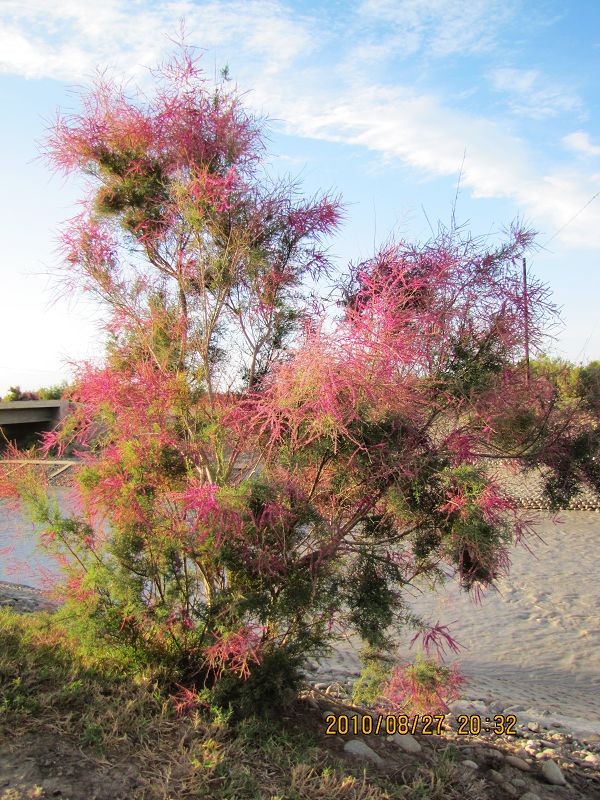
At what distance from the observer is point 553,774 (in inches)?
181

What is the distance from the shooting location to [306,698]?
5.19 m

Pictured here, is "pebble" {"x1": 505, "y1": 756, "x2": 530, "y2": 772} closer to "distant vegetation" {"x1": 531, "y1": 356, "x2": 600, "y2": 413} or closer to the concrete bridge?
"distant vegetation" {"x1": 531, "y1": 356, "x2": 600, "y2": 413}

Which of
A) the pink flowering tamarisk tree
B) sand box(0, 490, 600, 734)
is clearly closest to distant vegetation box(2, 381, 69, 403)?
sand box(0, 490, 600, 734)

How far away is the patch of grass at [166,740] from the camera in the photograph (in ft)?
12.0

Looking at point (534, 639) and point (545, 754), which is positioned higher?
point (545, 754)

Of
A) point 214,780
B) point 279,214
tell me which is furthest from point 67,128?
point 214,780

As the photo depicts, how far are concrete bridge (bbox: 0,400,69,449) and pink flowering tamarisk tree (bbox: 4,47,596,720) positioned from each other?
2338cm

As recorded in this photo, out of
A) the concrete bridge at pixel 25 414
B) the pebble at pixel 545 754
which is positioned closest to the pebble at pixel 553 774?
the pebble at pixel 545 754

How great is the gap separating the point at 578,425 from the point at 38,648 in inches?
171

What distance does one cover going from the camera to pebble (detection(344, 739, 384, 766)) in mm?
4332

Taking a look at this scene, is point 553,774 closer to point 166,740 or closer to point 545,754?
point 545,754

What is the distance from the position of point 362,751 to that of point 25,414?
27.3 m

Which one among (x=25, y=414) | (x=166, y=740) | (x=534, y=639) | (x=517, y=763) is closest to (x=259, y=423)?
(x=166, y=740)

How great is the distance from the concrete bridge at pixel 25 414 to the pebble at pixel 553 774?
25.1 meters
